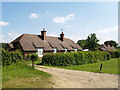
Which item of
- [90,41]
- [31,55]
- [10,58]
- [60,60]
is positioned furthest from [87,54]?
[90,41]

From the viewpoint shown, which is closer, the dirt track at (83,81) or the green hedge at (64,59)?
the dirt track at (83,81)

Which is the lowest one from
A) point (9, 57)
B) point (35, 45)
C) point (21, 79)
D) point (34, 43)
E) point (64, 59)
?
point (21, 79)

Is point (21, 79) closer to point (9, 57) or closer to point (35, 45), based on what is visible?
point (9, 57)

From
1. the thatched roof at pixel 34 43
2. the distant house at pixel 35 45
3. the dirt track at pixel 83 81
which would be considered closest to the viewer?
the dirt track at pixel 83 81

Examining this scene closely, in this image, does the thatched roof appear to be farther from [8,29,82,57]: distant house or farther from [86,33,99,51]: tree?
[86,33,99,51]: tree

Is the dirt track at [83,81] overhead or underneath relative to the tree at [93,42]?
underneath

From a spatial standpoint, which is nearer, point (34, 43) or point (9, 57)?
point (9, 57)

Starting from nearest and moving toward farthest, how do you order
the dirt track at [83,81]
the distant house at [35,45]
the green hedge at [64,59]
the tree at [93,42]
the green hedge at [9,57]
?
the dirt track at [83,81] → the green hedge at [9,57] → the green hedge at [64,59] → the distant house at [35,45] → the tree at [93,42]

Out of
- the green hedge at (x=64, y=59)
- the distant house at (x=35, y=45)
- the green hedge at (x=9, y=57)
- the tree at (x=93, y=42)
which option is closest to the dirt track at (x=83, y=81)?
the green hedge at (x=9, y=57)

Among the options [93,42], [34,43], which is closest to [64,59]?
[34,43]

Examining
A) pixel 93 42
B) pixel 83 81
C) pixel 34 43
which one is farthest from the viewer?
pixel 93 42

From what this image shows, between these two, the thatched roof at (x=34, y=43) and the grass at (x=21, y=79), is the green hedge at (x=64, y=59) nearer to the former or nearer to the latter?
the grass at (x=21, y=79)

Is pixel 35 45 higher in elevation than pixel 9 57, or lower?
higher

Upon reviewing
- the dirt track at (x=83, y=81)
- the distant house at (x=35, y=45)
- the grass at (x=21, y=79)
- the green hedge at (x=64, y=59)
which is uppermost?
the distant house at (x=35, y=45)
